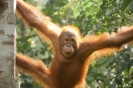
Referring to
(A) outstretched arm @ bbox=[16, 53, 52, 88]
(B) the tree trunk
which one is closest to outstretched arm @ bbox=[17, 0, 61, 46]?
(A) outstretched arm @ bbox=[16, 53, 52, 88]

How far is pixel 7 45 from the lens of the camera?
8.50ft

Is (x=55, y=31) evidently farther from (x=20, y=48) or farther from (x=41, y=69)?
(x=20, y=48)

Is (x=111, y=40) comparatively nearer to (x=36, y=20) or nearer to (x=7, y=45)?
(x=36, y=20)

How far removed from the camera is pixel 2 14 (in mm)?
2688

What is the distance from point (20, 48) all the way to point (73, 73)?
3.13 meters

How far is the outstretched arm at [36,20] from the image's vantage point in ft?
14.4

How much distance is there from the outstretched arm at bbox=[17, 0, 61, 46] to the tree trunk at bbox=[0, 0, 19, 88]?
167 centimetres

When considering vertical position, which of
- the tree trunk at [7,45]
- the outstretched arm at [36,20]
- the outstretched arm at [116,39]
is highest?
the outstretched arm at [36,20]

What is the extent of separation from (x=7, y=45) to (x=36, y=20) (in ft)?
6.38

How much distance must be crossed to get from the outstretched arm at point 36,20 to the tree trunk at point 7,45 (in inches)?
65.8

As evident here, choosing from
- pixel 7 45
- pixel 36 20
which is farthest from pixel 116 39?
pixel 7 45

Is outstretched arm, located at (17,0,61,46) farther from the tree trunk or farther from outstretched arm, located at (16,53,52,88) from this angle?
the tree trunk

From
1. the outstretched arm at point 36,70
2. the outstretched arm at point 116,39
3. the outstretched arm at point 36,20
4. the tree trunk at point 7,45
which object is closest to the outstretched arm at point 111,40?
the outstretched arm at point 116,39

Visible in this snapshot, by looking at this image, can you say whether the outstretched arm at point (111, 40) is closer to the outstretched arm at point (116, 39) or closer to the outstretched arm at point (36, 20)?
the outstretched arm at point (116, 39)
